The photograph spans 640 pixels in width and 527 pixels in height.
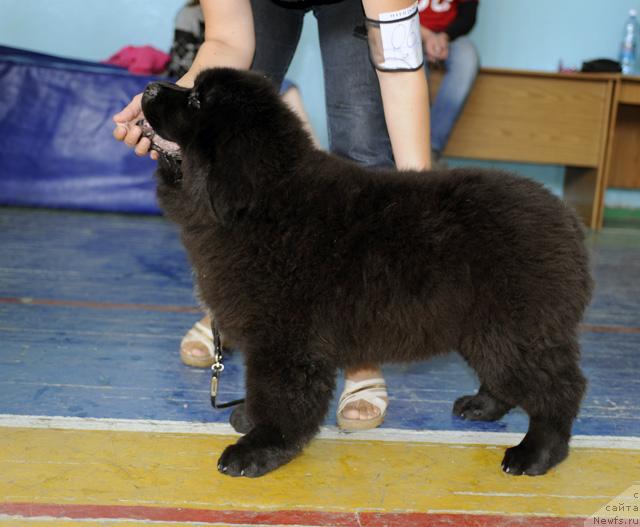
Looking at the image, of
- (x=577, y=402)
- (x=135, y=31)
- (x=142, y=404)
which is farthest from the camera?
(x=135, y=31)

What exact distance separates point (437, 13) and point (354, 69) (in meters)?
3.78

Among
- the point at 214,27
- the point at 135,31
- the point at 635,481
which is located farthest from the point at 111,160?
the point at 635,481

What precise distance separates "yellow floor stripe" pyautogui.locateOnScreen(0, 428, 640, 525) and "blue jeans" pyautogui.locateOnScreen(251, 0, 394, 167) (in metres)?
0.95

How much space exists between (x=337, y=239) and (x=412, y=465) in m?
0.60

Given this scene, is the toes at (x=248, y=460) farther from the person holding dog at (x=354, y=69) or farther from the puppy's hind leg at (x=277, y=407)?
the person holding dog at (x=354, y=69)

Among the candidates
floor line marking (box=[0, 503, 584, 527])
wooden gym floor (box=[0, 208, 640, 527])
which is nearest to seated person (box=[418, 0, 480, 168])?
wooden gym floor (box=[0, 208, 640, 527])

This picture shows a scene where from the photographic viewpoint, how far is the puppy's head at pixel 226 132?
1766 mm

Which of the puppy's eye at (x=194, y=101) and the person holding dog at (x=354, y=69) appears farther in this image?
the person holding dog at (x=354, y=69)

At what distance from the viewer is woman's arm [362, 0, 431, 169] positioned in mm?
2285

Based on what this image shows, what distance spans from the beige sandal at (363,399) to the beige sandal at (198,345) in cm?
56

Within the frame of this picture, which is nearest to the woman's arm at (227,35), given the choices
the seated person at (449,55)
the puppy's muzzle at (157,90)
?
the puppy's muzzle at (157,90)

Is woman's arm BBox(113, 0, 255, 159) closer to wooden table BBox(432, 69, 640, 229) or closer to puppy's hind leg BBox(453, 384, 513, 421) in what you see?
puppy's hind leg BBox(453, 384, 513, 421)

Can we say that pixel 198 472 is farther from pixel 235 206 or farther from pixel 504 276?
pixel 504 276

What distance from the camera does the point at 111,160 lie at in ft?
18.7
